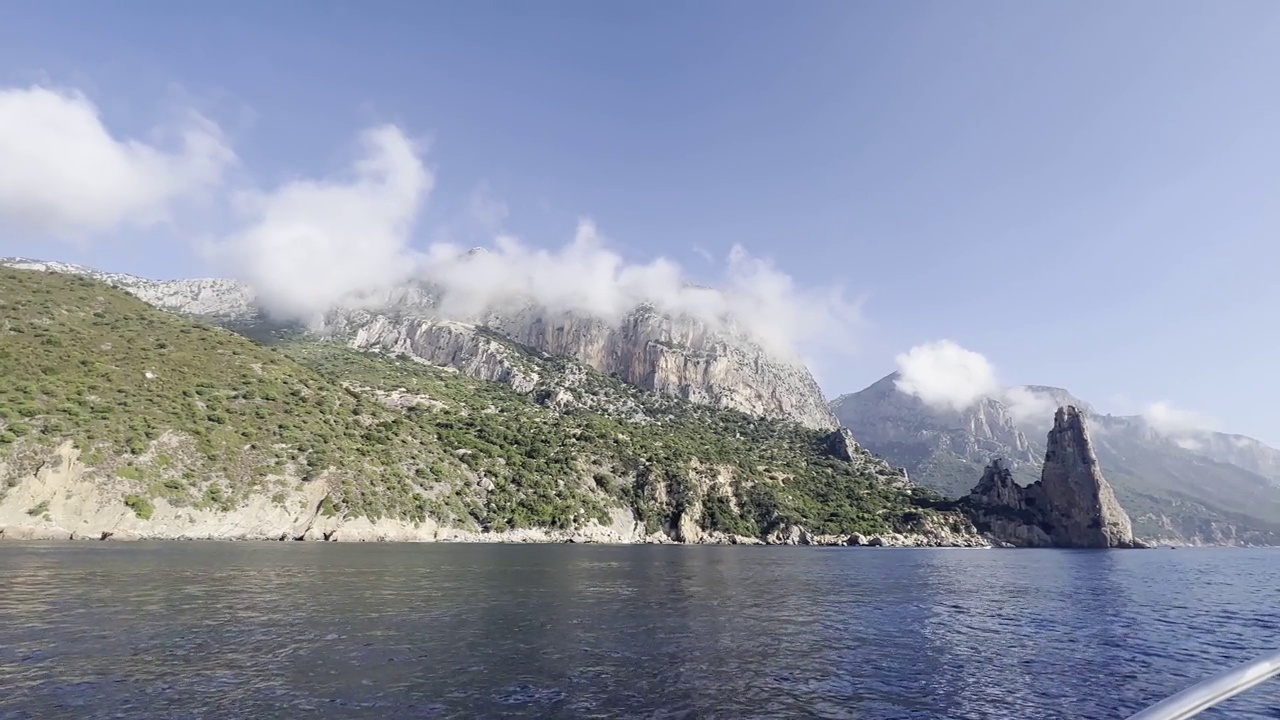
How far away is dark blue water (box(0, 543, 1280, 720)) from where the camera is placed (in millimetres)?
22734

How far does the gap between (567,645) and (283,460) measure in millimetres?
103750

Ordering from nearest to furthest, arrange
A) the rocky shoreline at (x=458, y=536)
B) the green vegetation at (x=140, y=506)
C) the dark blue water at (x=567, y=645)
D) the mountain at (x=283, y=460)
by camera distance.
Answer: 1. the dark blue water at (x=567, y=645)
2. the rocky shoreline at (x=458, y=536)
3. the mountain at (x=283, y=460)
4. the green vegetation at (x=140, y=506)

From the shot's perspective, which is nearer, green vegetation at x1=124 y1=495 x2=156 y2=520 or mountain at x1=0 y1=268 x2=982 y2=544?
mountain at x1=0 y1=268 x2=982 y2=544

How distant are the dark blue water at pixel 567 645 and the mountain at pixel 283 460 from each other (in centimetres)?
3651

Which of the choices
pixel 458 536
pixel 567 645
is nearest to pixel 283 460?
pixel 458 536

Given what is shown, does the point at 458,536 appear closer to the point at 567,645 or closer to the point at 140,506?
the point at 140,506

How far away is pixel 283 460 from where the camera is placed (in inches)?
4572

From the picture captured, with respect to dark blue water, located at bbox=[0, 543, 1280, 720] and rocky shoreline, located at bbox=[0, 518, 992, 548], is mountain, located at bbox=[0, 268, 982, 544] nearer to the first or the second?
rocky shoreline, located at bbox=[0, 518, 992, 548]

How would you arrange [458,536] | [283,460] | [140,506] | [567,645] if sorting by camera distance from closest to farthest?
[567,645] < [140,506] < [283,460] < [458,536]

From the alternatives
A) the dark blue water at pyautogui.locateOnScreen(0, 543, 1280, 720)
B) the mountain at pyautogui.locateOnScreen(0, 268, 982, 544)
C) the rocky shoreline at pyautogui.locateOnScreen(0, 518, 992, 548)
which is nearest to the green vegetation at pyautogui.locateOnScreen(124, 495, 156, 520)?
the mountain at pyautogui.locateOnScreen(0, 268, 982, 544)

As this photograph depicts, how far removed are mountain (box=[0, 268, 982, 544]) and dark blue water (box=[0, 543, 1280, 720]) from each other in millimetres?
36513

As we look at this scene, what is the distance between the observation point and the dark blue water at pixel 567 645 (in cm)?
2273

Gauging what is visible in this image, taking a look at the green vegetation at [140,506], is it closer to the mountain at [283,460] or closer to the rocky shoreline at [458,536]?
the mountain at [283,460]

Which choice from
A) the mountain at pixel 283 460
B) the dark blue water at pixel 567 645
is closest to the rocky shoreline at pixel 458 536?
the mountain at pixel 283 460
